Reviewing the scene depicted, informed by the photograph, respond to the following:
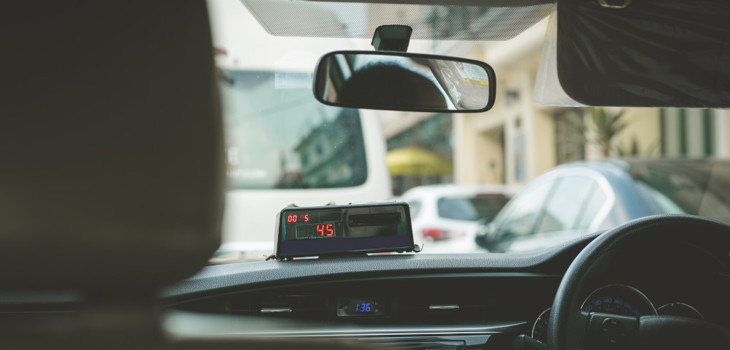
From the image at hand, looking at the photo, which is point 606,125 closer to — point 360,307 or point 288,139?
point 288,139

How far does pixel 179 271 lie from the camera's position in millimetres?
1089

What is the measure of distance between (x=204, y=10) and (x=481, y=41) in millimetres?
2279

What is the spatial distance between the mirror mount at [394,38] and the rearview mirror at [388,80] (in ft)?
0.32

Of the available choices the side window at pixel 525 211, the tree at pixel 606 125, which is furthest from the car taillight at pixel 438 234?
the tree at pixel 606 125

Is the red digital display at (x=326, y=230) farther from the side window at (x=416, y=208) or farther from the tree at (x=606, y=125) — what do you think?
the tree at (x=606, y=125)

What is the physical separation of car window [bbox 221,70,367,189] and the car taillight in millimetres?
3515

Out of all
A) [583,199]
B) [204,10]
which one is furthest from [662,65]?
[583,199]

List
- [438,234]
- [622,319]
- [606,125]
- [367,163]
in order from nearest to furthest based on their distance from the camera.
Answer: [622,319] < [367,163] < [438,234] < [606,125]

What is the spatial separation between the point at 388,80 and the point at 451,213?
7930mm

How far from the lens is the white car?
30.5 ft

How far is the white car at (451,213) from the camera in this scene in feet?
30.5

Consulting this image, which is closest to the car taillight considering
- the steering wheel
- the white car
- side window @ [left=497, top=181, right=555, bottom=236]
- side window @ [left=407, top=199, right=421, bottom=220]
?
the white car

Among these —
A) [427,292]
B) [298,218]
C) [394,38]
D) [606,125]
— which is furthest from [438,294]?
[606,125]

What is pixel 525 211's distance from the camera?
6.64m
